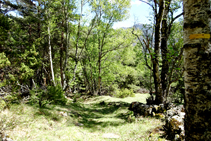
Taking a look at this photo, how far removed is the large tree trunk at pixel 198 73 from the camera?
1188 mm

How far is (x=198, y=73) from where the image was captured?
123 cm

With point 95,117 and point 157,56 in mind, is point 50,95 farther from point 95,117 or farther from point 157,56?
point 157,56

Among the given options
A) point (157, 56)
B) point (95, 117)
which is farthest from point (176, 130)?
point (95, 117)

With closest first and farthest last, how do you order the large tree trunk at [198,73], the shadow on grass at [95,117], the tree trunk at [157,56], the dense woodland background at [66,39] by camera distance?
the large tree trunk at [198,73]
the tree trunk at [157,56]
the shadow on grass at [95,117]
the dense woodland background at [66,39]

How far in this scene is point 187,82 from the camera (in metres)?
1.31

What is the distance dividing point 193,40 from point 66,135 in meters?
4.32

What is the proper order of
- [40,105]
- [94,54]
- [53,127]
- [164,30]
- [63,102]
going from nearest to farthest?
[53,127], [40,105], [164,30], [63,102], [94,54]

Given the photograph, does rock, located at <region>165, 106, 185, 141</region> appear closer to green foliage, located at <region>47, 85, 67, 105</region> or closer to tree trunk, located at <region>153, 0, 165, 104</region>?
tree trunk, located at <region>153, 0, 165, 104</region>

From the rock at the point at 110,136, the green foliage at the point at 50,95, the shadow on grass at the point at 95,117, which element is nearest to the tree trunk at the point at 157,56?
the shadow on grass at the point at 95,117

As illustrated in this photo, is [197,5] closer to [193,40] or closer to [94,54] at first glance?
[193,40]

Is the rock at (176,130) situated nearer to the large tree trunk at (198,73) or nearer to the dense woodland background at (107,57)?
the dense woodland background at (107,57)

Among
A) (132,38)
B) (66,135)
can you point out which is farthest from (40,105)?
(132,38)

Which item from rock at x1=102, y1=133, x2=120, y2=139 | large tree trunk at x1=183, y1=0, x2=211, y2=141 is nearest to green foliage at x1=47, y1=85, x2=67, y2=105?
rock at x1=102, y1=133, x2=120, y2=139

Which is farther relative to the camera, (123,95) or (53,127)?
(123,95)
